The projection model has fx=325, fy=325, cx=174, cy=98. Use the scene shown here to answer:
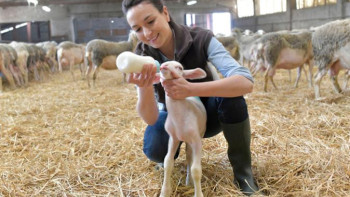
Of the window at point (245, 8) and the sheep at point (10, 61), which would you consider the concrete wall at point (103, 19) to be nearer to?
the window at point (245, 8)

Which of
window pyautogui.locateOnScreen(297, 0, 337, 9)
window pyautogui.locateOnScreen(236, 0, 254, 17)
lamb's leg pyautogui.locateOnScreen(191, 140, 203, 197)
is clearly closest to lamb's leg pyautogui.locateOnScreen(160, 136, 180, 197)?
lamb's leg pyautogui.locateOnScreen(191, 140, 203, 197)

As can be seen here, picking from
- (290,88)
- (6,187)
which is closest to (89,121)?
(6,187)

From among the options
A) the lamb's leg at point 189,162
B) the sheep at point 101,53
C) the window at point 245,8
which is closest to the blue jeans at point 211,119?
the lamb's leg at point 189,162

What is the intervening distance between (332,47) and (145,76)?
12.5 feet

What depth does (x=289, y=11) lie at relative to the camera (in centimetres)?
1491

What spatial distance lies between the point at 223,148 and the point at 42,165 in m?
1.47

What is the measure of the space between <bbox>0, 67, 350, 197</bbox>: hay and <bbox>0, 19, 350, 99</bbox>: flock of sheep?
588 millimetres

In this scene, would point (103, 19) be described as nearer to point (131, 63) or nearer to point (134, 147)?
point (134, 147)

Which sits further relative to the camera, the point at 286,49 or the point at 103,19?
the point at 103,19

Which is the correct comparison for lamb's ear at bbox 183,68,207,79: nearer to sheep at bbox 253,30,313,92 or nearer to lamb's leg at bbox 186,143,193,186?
lamb's leg at bbox 186,143,193,186

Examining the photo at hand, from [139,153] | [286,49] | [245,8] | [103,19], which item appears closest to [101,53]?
[286,49]

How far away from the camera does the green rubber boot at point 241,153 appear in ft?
6.12

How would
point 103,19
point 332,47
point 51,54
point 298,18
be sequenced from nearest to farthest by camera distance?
point 332,47, point 51,54, point 298,18, point 103,19

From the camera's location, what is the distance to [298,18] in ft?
47.0
